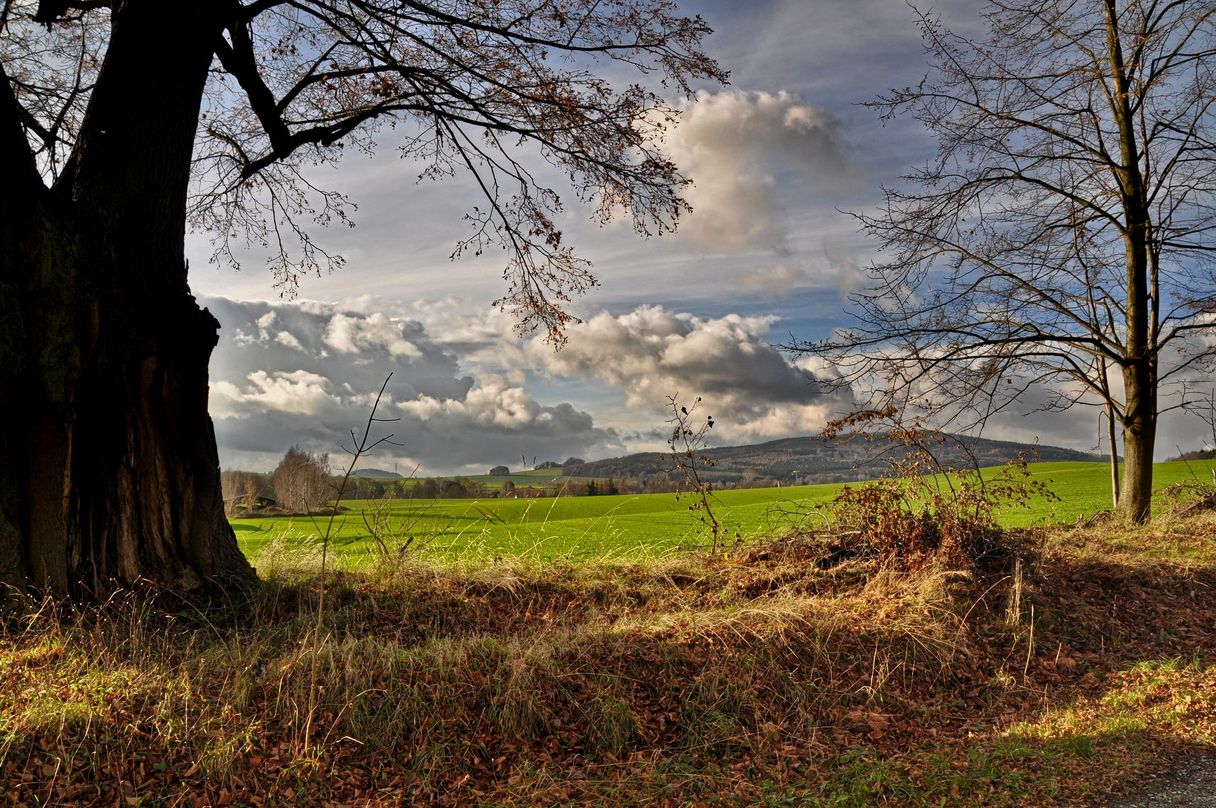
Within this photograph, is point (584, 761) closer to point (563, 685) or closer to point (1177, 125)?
point (563, 685)

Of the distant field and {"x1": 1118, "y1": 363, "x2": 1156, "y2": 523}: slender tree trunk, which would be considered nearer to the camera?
the distant field

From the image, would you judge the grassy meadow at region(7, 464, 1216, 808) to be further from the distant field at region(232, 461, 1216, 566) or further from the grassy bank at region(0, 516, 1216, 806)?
the distant field at region(232, 461, 1216, 566)

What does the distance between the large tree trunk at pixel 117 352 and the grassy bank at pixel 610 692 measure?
627 mm

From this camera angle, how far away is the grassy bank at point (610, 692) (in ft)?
14.3

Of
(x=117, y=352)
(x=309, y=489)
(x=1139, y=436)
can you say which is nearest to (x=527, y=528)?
(x=309, y=489)

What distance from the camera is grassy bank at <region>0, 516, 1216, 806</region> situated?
4355 mm

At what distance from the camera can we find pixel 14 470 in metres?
6.14

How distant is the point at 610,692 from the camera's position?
17.3 ft

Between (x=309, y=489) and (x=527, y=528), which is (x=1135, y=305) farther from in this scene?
(x=309, y=489)

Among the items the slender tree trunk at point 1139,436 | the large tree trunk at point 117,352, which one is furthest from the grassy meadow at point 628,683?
the slender tree trunk at point 1139,436

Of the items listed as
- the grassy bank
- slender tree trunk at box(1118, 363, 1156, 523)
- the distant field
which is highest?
slender tree trunk at box(1118, 363, 1156, 523)

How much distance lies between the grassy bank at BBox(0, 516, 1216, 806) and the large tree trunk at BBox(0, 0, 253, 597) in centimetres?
63

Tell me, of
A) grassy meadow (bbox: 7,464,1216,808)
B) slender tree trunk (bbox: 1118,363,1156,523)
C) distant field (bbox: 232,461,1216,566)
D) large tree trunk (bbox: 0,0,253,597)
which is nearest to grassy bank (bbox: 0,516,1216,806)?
grassy meadow (bbox: 7,464,1216,808)

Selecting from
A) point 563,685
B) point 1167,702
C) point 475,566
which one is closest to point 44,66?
point 475,566
